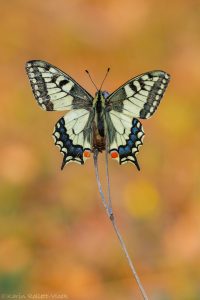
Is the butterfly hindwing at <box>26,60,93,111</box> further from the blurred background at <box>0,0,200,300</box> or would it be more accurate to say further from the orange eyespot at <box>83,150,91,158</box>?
the blurred background at <box>0,0,200,300</box>

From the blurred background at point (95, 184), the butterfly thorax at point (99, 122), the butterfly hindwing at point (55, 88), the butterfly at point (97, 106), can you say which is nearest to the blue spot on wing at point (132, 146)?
the butterfly at point (97, 106)

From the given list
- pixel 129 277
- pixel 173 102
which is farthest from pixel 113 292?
pixel 173 102

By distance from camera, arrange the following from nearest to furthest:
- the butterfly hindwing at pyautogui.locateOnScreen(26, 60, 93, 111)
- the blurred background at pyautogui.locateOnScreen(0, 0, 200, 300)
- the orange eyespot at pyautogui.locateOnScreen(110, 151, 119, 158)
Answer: the orange eyespot at pyautogui.locateOnScreen(110, 151, 119, 158) → the butterfly hindwing at pyautogui.locateOnScreen(26, 60, 93, 111) → the blurred background at pyautogui.locateOnScreen(0, 0, 200, 300)

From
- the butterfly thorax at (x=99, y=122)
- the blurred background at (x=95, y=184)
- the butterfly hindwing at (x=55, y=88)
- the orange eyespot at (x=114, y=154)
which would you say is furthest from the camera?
the blurred background at (x=95, y=184)

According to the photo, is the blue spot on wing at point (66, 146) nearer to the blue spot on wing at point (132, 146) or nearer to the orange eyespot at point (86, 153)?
the orange eyespot at point (86, 153)

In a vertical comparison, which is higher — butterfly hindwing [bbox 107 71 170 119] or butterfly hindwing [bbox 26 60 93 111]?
butterfly hindwing [bbox 26 60 93 111]

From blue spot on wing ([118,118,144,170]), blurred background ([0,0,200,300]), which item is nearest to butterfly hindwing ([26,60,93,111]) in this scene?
blue spot on wing ([118,118,144,170])

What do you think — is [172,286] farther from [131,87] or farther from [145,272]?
[131,87]

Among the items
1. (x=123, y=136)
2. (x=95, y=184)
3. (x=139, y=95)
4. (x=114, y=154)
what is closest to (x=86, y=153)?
(x=114, y=154)
